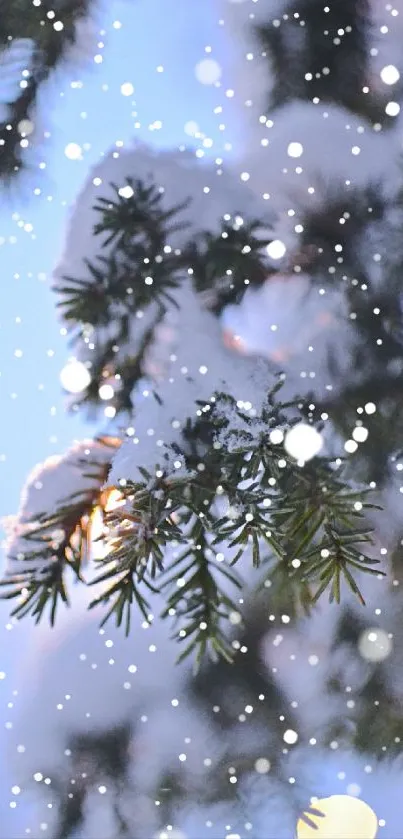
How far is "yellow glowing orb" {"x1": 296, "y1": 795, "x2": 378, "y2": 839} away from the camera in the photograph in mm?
687

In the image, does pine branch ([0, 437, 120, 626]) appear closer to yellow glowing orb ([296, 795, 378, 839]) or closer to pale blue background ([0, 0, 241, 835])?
pale blue background ([0, 0, 241, 835])

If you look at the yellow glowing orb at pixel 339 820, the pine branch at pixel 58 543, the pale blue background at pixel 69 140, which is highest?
the pale blue background at pixel 69 140

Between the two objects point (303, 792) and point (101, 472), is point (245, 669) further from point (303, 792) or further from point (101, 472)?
point (101, 472)

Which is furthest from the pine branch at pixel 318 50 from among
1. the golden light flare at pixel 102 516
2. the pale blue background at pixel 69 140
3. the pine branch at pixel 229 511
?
the golden light flare at pixel 102 516

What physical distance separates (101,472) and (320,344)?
0.25 m

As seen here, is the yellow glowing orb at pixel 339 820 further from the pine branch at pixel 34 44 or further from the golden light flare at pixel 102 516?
the pine branch at pixel 34 44

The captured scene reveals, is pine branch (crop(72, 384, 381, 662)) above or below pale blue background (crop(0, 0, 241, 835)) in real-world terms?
Answer: below

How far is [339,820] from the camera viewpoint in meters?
0.69

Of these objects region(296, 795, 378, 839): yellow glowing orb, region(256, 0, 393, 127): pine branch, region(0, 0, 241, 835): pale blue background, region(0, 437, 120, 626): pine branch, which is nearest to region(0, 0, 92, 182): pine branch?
region(0, 0, 241, 835): pale blue background

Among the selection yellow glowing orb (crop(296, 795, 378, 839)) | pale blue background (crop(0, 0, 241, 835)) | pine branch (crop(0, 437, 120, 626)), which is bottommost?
yellow glowing orb (crop(296, 795, 378, 839))

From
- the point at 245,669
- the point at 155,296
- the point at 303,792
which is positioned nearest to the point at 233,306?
the point at 155,296

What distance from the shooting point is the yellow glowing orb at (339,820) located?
687 mm

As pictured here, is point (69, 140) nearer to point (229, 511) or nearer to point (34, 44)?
point (34, 44)

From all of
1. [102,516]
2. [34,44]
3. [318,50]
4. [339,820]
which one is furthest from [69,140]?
[339,820]
